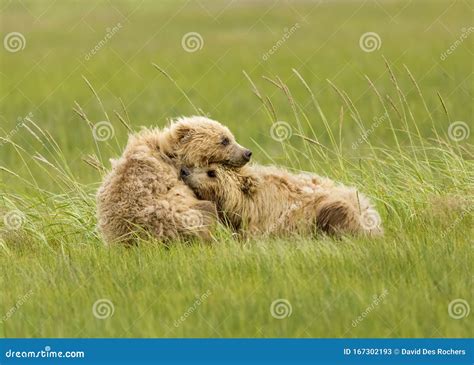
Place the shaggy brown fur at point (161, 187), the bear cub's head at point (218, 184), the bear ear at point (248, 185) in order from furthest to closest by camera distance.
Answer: the bear ear at point (248, 185) < the bear cub's head at point (218, 184) < the shaggy brown fur at point (161, 187)

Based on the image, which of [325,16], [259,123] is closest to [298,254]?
[259,123]

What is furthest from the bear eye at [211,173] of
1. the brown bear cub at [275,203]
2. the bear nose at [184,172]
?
the bear nose at [184,172]

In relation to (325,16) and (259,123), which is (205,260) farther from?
(325,16)

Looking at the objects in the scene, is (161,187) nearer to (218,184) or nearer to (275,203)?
(218,184)

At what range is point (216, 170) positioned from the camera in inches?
274

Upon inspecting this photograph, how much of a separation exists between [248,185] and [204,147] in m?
0.42

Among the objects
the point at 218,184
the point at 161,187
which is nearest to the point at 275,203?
the point at 218,184

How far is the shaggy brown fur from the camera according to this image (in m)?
6.62

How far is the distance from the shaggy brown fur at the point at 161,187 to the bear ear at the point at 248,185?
0.39 ft

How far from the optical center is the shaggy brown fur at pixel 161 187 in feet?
21.7

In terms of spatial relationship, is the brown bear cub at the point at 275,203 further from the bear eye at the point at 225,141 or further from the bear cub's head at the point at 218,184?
the bear eye at the point at 225,141

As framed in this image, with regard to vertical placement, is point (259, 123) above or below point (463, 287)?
above

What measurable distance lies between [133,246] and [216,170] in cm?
80

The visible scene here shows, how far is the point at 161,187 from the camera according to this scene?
6656mm
